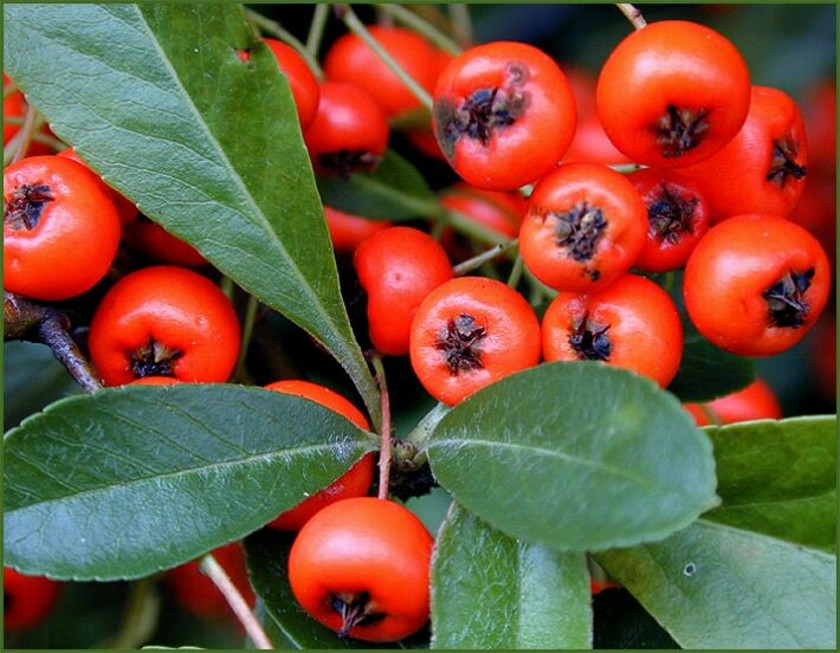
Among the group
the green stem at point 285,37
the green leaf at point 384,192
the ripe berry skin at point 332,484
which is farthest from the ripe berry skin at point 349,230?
the ripe berry skin at point 332,484

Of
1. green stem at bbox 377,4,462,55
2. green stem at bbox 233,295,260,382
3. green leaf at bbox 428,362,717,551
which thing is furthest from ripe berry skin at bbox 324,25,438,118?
green leaf at bbox 428,362,717,551

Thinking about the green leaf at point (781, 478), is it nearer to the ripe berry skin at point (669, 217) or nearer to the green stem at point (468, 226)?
the ripe berry skin at point (669, 217)

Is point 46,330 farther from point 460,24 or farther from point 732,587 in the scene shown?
point 460,24

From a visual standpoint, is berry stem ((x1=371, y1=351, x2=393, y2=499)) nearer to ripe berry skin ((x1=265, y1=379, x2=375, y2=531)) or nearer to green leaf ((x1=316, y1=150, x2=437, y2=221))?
ripe berry skin ((x1=265, y1=379, x2=375, y2=531))

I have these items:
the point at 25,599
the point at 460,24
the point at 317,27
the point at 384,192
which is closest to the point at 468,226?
the point at 384,192

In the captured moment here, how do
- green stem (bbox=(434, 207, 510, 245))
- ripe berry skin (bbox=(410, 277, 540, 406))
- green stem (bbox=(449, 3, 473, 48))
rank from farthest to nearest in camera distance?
green stem (bbox=(449, 3, 473, 48)), green stem (bbox=(434, 207, 510, 245)), ripe berry skin (bbox=(410, 277, 540, 406))

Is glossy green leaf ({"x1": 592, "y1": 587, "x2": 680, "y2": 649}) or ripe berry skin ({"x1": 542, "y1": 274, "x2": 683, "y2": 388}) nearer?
ripe berry skin ({"x1": 542, "y1": 274, "x2": 683, "y2": 388})

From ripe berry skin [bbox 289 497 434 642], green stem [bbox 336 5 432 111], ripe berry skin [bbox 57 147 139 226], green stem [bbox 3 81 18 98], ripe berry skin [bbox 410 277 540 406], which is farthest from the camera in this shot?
green stem [bbox 336 5 432 111]

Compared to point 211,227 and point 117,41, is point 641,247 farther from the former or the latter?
point 117,41
